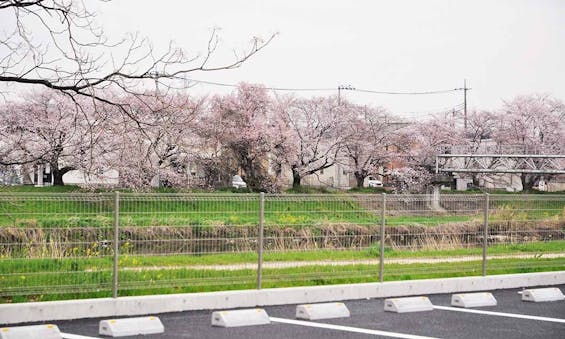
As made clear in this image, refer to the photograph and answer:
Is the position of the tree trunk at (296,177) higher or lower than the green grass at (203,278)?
higher

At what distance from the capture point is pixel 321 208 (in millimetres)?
11883

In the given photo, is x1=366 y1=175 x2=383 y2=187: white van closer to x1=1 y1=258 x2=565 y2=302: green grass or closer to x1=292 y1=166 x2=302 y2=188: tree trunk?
x1=292 y1=166 x2=302 y2=188: tree trunk

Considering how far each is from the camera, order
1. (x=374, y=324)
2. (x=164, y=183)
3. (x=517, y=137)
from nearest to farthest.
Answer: (x=374, y=324) < (x=164, y=183) < (x=517, y=137)

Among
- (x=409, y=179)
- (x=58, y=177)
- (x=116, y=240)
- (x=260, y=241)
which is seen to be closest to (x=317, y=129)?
(x=409, y=179)

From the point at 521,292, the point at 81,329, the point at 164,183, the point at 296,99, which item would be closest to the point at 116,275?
the point at 81,329

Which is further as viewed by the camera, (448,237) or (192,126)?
(192,126)

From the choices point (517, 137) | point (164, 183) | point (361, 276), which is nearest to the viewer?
point (361, 276)

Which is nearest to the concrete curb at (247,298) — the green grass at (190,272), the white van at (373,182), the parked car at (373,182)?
the green grass at (190,272)

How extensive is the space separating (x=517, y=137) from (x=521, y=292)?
50.6m

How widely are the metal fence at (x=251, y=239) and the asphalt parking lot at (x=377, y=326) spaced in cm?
73

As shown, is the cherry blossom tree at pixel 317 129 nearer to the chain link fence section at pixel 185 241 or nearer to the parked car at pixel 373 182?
the parked car at pixel 373 182

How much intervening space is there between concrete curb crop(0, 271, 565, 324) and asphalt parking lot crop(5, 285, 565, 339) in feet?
0.72

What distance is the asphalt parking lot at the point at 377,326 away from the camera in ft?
31.0

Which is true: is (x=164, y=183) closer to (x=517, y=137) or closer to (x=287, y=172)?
(x=287, y=172)
